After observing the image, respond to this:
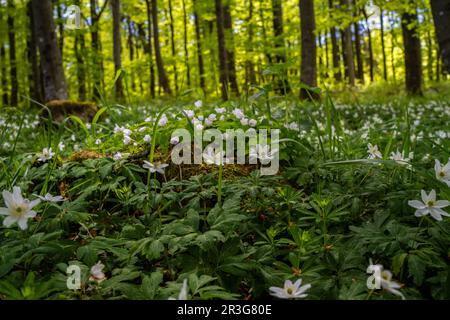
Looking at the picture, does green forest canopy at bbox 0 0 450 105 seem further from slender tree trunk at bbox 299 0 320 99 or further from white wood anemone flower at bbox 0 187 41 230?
white wood anemone flower at bbox 0 187 41 230

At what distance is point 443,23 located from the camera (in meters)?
4.96

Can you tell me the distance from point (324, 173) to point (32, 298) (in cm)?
171

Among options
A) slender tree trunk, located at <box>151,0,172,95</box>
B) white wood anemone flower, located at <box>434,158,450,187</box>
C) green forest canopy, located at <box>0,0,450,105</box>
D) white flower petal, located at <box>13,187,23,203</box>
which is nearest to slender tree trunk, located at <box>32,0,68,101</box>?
green forest canopy, located at <box>0,0,450,105</box>

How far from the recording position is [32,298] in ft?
4.27

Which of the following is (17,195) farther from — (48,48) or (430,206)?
(48,48)

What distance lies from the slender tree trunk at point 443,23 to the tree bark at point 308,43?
210 inches

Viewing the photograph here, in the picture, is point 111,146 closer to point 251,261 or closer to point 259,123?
point 259,123

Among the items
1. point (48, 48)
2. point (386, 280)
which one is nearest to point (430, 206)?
point (386, 280)

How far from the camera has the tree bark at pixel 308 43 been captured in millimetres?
10422

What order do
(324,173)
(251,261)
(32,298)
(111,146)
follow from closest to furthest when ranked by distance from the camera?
(32,298) < (251,261) < (324,173) < (111,146)
